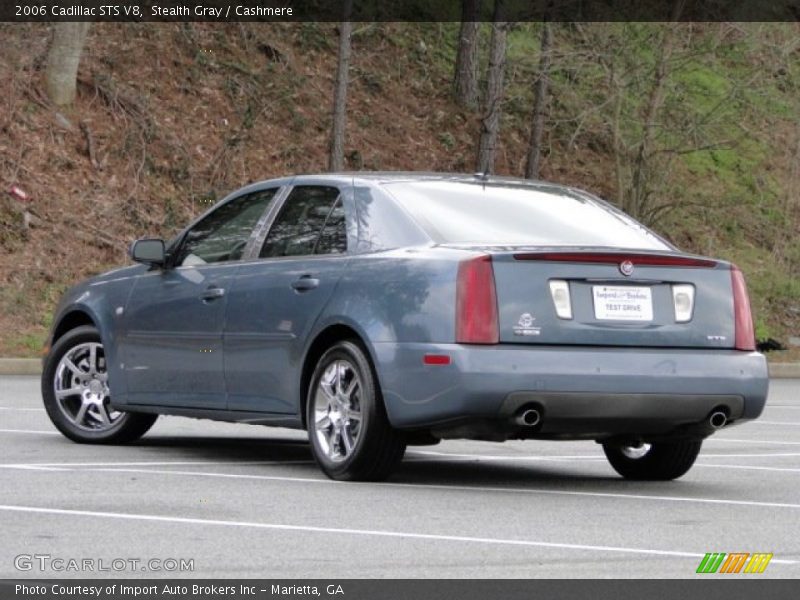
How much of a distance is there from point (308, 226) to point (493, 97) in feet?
68.9

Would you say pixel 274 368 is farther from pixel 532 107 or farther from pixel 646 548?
pixel 532 107

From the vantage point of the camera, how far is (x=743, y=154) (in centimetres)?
3719

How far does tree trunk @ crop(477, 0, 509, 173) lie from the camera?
3122 centimetres

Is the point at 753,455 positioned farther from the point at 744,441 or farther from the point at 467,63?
the point at 467,63

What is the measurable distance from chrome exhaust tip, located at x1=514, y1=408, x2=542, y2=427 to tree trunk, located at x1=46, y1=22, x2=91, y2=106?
20.2 meters

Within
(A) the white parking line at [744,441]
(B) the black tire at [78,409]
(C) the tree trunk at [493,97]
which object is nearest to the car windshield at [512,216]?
(B) the black tire at [78,409]

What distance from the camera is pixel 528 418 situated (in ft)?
29.9

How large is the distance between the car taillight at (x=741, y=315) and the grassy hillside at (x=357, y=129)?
530 inches

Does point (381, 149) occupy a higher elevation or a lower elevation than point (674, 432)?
higher

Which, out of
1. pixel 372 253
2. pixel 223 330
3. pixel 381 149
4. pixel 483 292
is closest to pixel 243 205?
pixel 223 330

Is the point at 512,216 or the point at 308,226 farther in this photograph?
the point at 308,226

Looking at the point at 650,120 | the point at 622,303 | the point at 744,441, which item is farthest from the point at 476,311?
the point at 650,120

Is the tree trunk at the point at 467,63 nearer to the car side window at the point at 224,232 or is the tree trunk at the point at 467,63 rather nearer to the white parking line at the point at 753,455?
the white parking line at the point at 753,455

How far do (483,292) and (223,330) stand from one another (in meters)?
2.12
